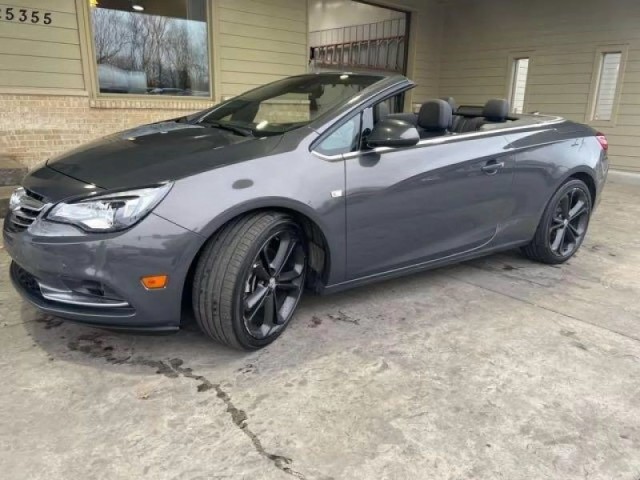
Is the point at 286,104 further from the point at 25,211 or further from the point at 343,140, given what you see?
the point at 25,211

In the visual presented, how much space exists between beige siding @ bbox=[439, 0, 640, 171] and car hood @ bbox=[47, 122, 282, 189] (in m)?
8.54

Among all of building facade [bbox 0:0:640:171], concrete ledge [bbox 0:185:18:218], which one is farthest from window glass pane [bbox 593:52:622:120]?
concrete ledge [bbox 0:185:18:218]

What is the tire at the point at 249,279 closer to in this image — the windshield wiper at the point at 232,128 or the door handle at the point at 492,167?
the windshield wiper at the point at 232,128

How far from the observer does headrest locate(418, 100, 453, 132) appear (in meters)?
2.86

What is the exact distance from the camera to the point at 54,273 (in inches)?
80.1

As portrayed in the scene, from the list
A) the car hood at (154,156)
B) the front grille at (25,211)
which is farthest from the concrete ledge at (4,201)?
the front grille at (25,211)

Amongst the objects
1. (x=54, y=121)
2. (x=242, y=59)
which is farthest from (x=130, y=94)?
(x=242, y=59)

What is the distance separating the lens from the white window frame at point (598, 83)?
850 cm

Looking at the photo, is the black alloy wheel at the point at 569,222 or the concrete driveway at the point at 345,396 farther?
the black alloy wheel at the point at 569,222

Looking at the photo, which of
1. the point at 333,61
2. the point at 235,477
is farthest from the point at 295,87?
the point at 333,61

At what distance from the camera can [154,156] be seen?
226cm

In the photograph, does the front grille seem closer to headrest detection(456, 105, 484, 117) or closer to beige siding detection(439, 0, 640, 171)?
headrest detection(456, 105, 484, 117)

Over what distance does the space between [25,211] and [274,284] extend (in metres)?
1.16

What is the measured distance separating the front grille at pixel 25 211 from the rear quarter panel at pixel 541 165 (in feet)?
8.92
